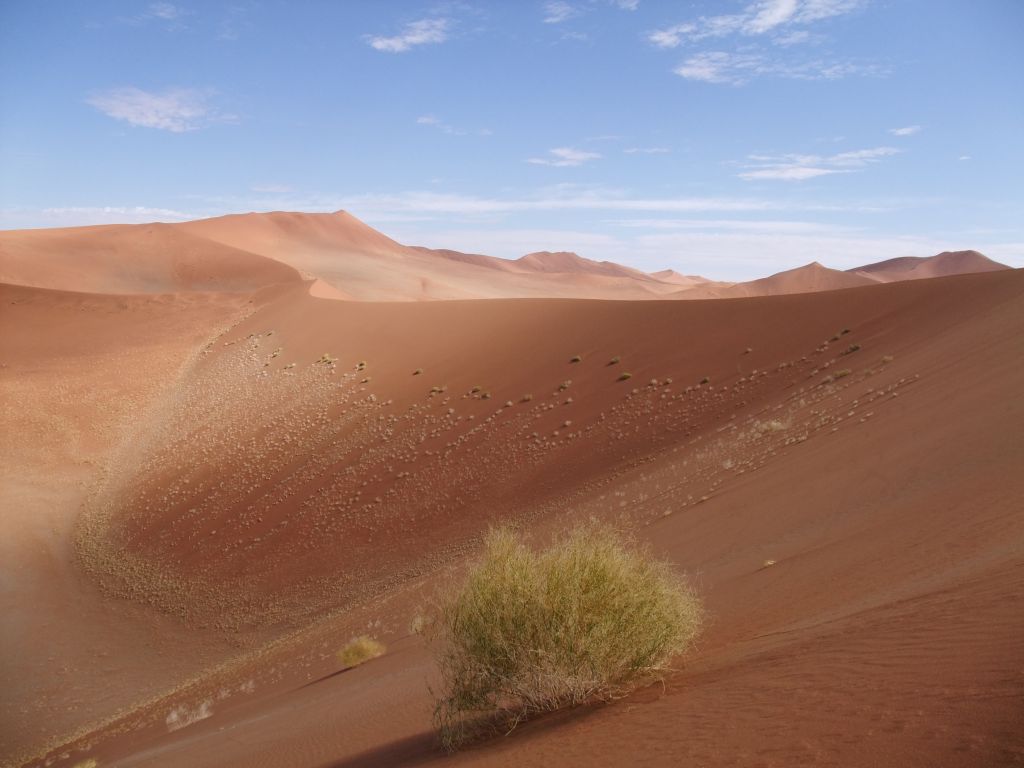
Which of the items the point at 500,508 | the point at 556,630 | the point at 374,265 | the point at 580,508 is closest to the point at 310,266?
the point at 374,265

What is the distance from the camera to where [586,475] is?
24484 millimetres

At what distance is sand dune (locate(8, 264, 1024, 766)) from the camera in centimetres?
687

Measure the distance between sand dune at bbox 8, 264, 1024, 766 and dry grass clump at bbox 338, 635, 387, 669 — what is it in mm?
364

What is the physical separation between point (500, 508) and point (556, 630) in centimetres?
1650

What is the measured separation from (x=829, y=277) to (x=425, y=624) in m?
125

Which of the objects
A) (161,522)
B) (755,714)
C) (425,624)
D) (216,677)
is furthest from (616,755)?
(161,522)

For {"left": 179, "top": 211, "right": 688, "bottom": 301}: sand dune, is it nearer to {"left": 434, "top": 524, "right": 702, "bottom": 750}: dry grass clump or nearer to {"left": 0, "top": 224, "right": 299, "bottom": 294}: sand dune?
{"left": 0, "top": 224, "right": 299, "bottom": 294}: sand dune

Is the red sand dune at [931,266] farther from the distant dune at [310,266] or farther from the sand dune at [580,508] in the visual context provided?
the sand dune at [580,508]

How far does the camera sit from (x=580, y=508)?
21172 millimetres

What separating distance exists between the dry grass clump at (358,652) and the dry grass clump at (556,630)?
21.7 ft

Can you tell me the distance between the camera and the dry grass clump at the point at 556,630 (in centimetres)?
785

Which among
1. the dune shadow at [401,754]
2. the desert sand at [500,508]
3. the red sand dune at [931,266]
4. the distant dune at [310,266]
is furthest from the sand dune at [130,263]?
the red sand dune at [931,266]

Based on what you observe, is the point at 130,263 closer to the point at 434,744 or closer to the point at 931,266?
the point at 434,744

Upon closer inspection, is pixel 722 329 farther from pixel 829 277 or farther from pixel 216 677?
pixel 829 277
